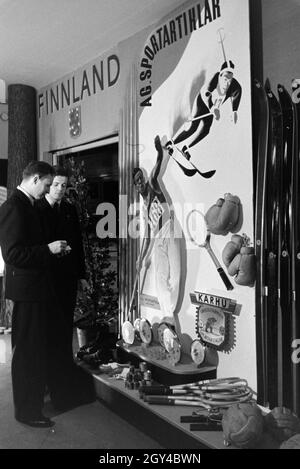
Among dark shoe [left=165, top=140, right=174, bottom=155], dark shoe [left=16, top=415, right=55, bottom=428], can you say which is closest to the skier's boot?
dark shoe [left=165, top=140, right=174, bottom=155]

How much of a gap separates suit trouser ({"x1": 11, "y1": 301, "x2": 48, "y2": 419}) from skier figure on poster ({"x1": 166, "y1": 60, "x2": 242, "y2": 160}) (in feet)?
5.01

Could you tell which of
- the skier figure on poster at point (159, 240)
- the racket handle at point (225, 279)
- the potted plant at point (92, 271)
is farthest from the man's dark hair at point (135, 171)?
the racket handle at point (225, 279)

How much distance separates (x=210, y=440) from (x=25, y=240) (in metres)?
1.59

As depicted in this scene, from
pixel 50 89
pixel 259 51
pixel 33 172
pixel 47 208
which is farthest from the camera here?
pixel 50 89

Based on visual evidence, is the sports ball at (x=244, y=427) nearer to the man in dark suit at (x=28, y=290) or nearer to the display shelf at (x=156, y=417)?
the display shelf at (x=156, y=417)

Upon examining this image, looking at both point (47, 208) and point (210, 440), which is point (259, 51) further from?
point (210, 440)

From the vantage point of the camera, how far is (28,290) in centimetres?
288

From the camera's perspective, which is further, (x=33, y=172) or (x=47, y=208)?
(x=47, y=208)

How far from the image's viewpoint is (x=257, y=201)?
2572mm

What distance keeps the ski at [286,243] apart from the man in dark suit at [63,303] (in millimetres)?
1503

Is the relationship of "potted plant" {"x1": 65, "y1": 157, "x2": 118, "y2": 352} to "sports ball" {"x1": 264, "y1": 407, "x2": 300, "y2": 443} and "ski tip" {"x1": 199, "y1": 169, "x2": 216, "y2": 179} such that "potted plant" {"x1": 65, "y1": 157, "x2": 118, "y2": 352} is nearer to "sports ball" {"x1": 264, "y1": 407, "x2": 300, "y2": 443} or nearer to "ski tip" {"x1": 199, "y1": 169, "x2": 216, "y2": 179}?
"ski tip" {"x1": 199, "y1": 169, "x2": 216, "y2": 179}

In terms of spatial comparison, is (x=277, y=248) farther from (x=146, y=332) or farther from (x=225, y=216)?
(x=146, y=332)

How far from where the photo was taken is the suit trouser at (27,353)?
9.53ft
